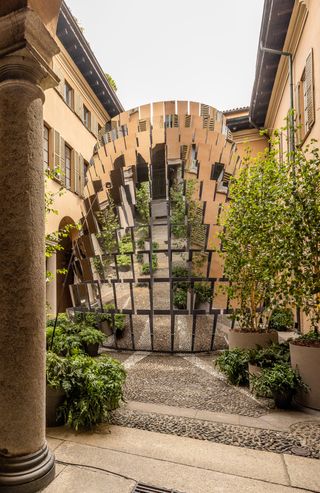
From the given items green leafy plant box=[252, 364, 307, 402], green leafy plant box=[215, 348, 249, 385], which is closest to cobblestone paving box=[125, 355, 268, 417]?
green leafy plant box=[215, 348, 249, 385]

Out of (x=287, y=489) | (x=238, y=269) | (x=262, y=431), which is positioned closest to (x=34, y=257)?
(x=287, y=489)

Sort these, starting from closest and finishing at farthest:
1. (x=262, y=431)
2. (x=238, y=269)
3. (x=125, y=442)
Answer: (x=125, y=442) < (x=262, y=431) < (x=238, y=269)

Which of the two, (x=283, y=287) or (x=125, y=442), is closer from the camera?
(x=125, y=442)

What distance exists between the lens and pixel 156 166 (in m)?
7.85

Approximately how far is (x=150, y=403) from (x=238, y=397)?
3.89ft

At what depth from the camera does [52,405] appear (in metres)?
3.33

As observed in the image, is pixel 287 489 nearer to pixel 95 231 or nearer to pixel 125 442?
pixel 125 442

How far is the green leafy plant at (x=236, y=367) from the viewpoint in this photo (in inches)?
195

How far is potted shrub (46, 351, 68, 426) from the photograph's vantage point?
3311mm

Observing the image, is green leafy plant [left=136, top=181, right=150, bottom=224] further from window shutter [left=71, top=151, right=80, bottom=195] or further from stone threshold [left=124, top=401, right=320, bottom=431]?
window shutter [left=71, top=151, right=80, bottom=195]

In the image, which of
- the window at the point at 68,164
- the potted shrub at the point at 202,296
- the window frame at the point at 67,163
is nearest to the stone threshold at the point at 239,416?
the potted shrub at the point at 202,296

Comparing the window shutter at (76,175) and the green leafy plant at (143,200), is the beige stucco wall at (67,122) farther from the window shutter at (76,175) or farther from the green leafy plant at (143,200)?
the green leafy plant at (143,200)

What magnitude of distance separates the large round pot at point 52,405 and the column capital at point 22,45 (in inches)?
109

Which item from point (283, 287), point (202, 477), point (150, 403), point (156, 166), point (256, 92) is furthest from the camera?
point (256, 92)
